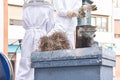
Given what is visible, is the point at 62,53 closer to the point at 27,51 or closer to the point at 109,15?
the point at 27,51

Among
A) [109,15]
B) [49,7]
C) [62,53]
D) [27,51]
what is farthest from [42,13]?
[109,15]

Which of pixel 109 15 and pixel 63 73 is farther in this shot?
pixel 109 15

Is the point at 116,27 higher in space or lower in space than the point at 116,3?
lower

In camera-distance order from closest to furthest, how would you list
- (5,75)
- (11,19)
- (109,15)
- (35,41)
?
1. (5,75)
2. (35,41)
3. (11,19)
4. (109,15)

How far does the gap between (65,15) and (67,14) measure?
0.04m

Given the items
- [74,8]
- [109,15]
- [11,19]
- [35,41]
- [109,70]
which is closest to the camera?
[109,70]

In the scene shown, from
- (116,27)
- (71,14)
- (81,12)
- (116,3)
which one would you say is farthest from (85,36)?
(116,3)

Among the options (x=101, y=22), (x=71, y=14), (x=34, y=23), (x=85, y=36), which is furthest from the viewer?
(x=101, y=22)

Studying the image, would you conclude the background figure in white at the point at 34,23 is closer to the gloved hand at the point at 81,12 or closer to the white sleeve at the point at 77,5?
the white sleeve at the point at 77,5

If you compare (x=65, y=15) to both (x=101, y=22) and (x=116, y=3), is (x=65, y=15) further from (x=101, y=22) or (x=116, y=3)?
(x=116, y=3)

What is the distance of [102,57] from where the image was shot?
75.0 inches

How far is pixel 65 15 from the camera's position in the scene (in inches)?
106

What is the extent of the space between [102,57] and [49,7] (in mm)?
1112

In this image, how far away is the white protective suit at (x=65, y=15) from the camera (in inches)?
105
